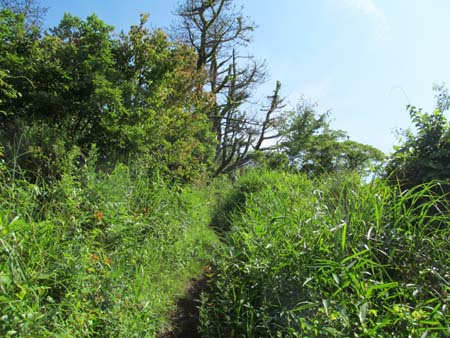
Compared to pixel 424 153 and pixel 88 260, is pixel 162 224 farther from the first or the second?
pixel 424 153

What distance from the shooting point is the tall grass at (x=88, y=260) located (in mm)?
1626

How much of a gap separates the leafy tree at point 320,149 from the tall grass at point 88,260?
704 cm

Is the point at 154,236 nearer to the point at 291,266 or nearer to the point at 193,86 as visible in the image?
the point at 291,266

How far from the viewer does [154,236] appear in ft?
11.5

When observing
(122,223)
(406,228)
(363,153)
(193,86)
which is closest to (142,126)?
(193,86)

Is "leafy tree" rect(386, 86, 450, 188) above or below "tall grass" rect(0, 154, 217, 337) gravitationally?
above

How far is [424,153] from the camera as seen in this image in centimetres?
305

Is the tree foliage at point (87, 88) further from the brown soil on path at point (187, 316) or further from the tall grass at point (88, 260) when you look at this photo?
the brown soil on path at point (187, 316)

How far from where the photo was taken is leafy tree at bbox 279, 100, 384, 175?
1056 cm

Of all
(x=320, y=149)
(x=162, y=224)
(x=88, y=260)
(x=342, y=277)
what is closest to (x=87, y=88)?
(x=162, y=224)

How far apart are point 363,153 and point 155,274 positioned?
10.1 m

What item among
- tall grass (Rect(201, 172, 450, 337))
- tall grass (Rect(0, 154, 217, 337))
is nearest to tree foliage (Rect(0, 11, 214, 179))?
tall grass (Rect(0, 154, 217, 337))

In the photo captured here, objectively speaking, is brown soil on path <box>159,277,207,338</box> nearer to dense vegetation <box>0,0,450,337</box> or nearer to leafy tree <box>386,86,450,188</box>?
dense vegetation <box>0,0,450,337</box>

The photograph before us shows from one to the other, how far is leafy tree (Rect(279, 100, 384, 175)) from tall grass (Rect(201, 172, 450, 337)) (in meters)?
7.25
